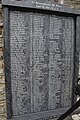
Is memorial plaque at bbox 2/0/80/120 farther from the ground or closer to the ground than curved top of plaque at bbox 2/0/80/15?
closer to the ground

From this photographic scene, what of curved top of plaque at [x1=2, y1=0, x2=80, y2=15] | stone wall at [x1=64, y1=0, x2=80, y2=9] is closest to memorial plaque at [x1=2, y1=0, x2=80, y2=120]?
curved top of plaque at [x1=2, y1=0, x2=80, y2=15]

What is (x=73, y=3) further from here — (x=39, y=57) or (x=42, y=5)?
(x=39, y=57)

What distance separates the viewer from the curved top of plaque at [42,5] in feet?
8.70

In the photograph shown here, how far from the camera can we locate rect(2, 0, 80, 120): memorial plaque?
2.82m

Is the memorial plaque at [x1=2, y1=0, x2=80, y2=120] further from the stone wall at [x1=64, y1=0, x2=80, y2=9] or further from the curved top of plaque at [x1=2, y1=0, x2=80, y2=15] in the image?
the stone wall at [x1=64, y1=0, x2=80, y2=9]

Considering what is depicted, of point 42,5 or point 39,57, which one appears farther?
point 39,57

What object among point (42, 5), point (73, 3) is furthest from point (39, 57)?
point (73, 3)

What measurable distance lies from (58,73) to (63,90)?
0.31 meters

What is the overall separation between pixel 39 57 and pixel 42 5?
0.74 m

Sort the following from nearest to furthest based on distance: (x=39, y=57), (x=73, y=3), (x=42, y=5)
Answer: (x=42, y=5)
(x=39, y=57)
(x=73, y=3)

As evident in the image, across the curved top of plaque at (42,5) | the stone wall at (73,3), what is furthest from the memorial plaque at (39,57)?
the stone wall at (73,3)

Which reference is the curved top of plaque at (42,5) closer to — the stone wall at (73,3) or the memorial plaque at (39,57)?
the memorial plaque at (39,57)

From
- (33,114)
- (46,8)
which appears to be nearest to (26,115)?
(33,114)

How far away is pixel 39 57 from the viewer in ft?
9.96
